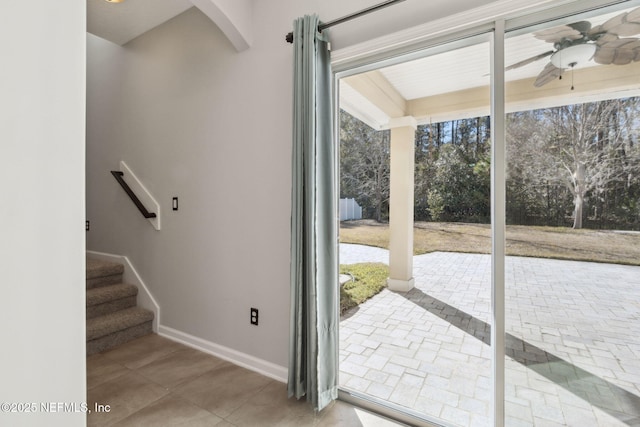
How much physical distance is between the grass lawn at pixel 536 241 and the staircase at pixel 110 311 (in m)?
2.37

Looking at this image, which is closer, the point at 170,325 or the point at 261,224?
the point at 261,224

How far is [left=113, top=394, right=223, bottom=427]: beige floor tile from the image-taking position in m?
1.70

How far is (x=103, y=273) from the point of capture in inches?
118

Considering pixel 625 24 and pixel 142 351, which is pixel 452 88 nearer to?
pixel 625 24

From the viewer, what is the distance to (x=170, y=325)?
2.80 m

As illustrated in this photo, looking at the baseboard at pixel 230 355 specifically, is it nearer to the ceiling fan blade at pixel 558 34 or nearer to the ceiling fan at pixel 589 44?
the ceiling fan at pixel 589 44

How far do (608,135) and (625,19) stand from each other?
18.7 inches

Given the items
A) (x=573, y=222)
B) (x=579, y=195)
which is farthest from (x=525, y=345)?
(x=579, y=195)

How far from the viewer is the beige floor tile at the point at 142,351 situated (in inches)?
93.2

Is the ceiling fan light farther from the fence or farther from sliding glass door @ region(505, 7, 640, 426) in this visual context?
the fence

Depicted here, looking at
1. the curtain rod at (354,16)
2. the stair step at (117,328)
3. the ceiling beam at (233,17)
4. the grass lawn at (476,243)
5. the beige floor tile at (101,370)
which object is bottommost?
the beige floor tile at (101,370)

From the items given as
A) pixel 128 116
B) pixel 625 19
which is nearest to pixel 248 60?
pixel 128 116

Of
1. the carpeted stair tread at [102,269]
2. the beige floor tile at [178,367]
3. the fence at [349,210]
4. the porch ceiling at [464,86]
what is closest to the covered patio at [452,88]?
the porch ceiling at [464,86]

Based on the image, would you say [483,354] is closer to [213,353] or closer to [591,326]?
[591,326]
